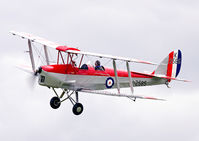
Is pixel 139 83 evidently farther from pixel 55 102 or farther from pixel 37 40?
pixel 37 40

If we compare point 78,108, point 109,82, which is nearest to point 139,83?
point 109,82

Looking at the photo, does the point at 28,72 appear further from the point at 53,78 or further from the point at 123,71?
the point at 123,71

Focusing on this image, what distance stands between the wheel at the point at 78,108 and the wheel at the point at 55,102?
52.1 inches

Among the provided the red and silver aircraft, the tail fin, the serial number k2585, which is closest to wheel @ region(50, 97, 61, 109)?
the red and silver aircraft

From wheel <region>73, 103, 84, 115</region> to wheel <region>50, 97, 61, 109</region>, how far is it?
52.1 inches

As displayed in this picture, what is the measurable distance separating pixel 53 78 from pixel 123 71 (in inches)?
191

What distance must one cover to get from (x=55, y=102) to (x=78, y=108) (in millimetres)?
1547

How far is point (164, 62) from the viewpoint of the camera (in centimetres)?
3216

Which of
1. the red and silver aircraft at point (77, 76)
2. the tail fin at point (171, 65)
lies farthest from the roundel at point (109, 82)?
the tail fin at point (171, 65)

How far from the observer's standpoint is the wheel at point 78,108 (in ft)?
87.3

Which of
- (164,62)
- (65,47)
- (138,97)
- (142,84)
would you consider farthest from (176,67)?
(65,47)

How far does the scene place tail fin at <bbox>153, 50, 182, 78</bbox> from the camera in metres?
31.9

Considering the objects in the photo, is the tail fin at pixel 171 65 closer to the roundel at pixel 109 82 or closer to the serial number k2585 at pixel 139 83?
the serial number k2585 at pixel 139 83

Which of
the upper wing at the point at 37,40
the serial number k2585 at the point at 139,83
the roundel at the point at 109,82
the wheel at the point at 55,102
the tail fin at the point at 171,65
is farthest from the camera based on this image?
the tail fin at the point at 171,65
